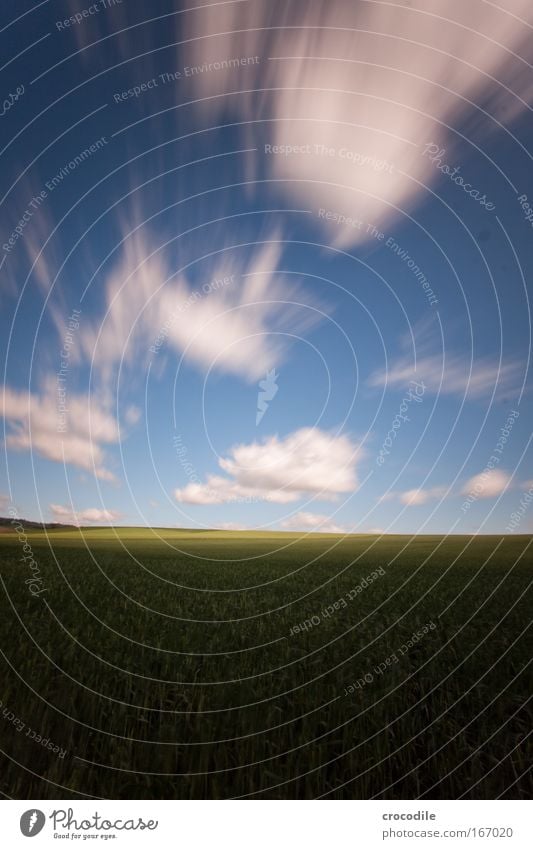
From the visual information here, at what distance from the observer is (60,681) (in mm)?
8516

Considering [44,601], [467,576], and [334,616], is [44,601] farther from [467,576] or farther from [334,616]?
[467,576]

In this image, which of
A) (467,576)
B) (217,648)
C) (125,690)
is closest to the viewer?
(125,690)

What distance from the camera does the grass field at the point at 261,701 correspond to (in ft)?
19.0

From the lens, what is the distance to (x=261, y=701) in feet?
26.3

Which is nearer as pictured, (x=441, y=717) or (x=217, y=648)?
(x=441, y=717)

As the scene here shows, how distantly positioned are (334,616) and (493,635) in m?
5.39

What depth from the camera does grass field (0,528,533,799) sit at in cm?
580
